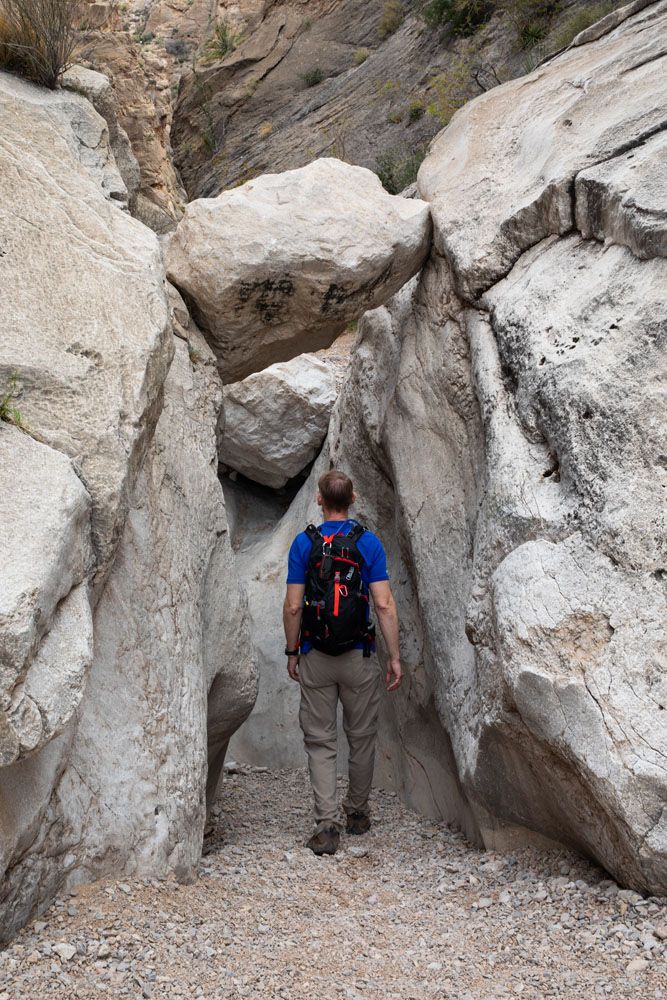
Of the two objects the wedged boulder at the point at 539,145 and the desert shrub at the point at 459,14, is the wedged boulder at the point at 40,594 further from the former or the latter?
the desert shrub at the point at 459,14

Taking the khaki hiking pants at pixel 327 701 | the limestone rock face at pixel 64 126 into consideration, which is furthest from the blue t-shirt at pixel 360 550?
the limestone rock face at pixel 64 126

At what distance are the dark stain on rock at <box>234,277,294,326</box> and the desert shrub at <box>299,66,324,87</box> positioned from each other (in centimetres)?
1543

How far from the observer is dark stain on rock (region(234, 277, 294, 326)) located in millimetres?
5621

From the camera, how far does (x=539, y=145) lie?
561 centimetres

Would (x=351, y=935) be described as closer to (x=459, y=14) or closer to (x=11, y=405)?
(x=11, y=405)

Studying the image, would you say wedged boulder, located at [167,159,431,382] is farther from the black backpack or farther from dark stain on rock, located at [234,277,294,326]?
the black backpack

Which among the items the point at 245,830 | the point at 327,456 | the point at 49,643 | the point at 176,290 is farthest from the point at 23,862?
the point at 327,456

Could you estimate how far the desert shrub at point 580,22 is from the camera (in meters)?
12.0

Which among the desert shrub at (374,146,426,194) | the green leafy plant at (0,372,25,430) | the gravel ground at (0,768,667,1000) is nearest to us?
the gravel ground at (0,768,667,1000)

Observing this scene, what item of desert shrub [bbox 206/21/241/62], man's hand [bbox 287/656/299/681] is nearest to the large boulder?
man's hand [bbox 287/656/299/681]

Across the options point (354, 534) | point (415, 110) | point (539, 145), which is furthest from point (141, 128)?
point (415, 110)

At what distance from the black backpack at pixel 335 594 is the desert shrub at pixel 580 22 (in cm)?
964

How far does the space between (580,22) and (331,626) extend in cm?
1058

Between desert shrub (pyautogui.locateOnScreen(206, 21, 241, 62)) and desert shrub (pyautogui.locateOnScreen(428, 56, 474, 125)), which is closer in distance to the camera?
desert shrub (pyautogui.locateOnScreen(428, 56, 474, 125))
